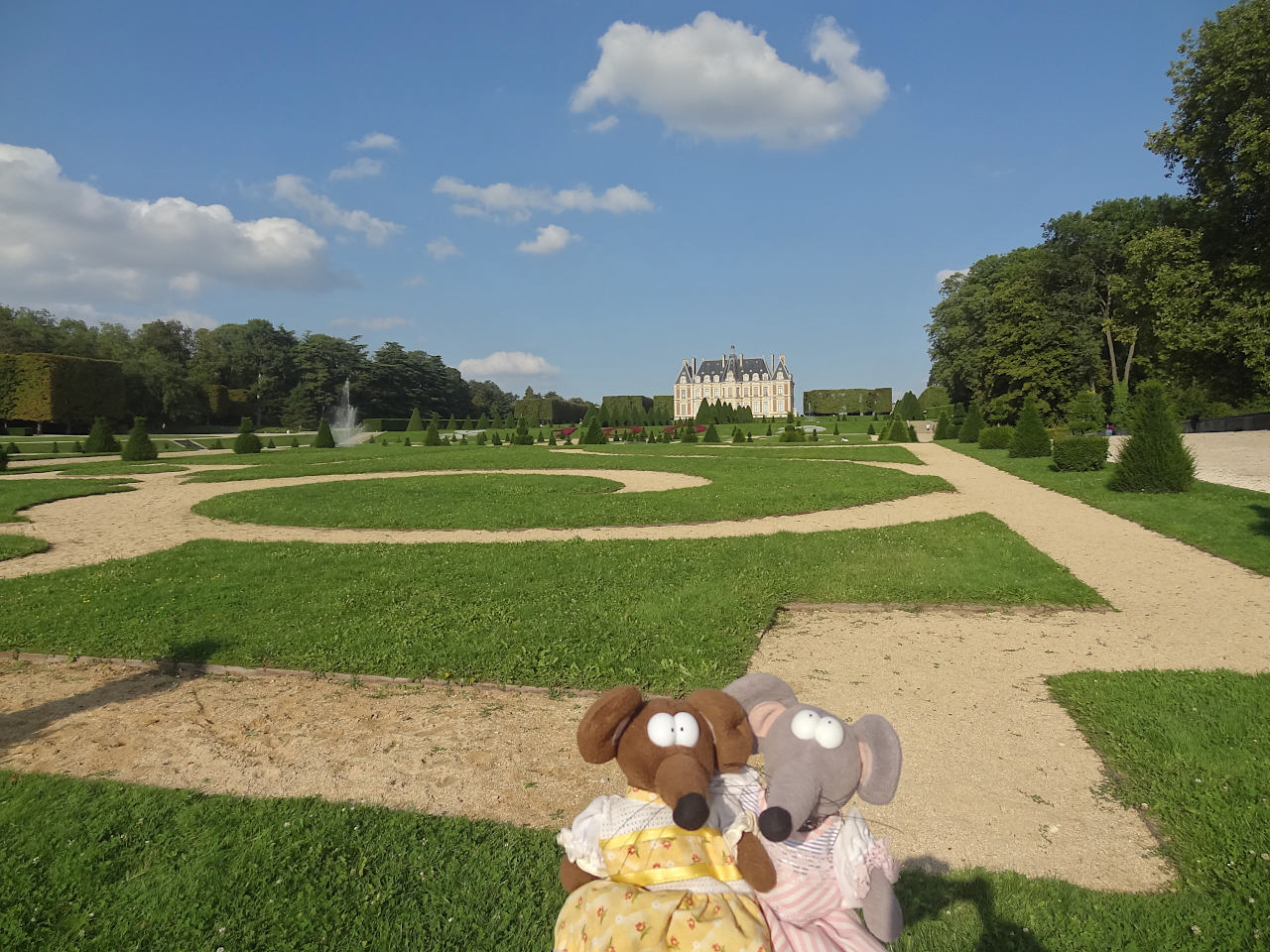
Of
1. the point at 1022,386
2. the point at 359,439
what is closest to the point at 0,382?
the point at 359,439

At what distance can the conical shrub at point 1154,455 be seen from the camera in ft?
49.1

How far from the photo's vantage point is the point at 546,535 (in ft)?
37.1

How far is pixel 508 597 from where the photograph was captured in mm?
7414

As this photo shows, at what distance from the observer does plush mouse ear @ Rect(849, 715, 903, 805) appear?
65.7 inches

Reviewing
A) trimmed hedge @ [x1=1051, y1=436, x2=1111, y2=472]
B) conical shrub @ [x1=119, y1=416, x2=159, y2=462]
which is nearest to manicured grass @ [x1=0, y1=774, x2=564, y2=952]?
trimmed hedge @ [x1=1051, y1=436, x2=1111, y2=472]

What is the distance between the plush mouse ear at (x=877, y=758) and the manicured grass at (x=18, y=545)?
1251 centimetres

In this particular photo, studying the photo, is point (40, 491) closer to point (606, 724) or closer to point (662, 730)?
point (606, 724)

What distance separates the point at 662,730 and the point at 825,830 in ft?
1.75

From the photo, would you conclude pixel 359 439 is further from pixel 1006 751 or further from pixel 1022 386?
pixel 1006 751

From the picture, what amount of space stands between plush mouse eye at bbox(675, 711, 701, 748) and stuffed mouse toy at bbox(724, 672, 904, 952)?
0.19 metres

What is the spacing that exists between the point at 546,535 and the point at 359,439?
4479 centimetres

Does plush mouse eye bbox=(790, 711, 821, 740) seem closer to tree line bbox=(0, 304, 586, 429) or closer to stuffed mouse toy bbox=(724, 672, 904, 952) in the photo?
stuffed mouse toy bbox=(724, 672, 904, 952)

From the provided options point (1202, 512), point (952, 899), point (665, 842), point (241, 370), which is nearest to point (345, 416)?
point (241, 370)

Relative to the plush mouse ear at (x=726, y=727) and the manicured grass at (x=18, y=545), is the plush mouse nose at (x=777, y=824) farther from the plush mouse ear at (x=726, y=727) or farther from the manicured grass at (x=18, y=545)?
the manicured grass at (x=18, y=545)
